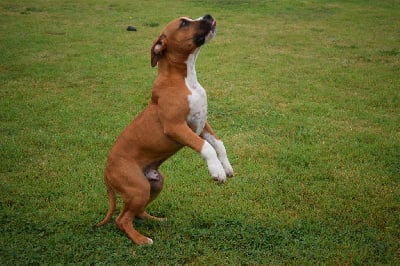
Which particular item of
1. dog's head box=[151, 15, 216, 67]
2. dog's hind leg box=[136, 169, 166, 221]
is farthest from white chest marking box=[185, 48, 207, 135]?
dog's hind leg box=[136, 169, 166, 221]

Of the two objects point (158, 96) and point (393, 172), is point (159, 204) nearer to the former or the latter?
point (158, 96)

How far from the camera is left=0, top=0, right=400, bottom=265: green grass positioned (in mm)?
4277

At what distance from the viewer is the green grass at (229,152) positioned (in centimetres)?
428

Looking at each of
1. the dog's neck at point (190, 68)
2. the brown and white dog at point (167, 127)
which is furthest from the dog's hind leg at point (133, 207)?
the dog's neck at point (190, 68)

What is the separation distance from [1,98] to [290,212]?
6471 mm

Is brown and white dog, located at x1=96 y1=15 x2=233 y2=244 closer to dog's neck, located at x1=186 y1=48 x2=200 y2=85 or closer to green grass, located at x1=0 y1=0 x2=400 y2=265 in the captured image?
dog's neck, located at x1=186 y1=48 x2=200 y2=85

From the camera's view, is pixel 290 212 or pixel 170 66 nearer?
pixel 170 66

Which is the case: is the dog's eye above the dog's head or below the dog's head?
above

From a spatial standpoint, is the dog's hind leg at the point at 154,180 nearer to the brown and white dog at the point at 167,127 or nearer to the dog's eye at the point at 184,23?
the brown and white dog at the point at 167,127

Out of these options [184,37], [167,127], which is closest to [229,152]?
[167,127]

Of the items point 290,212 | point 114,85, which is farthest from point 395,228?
point 114,85

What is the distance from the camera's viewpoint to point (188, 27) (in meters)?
3.89

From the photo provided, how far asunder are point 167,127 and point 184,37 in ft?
2.80

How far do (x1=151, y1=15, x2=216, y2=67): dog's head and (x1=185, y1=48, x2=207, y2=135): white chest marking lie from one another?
0.12 meters
